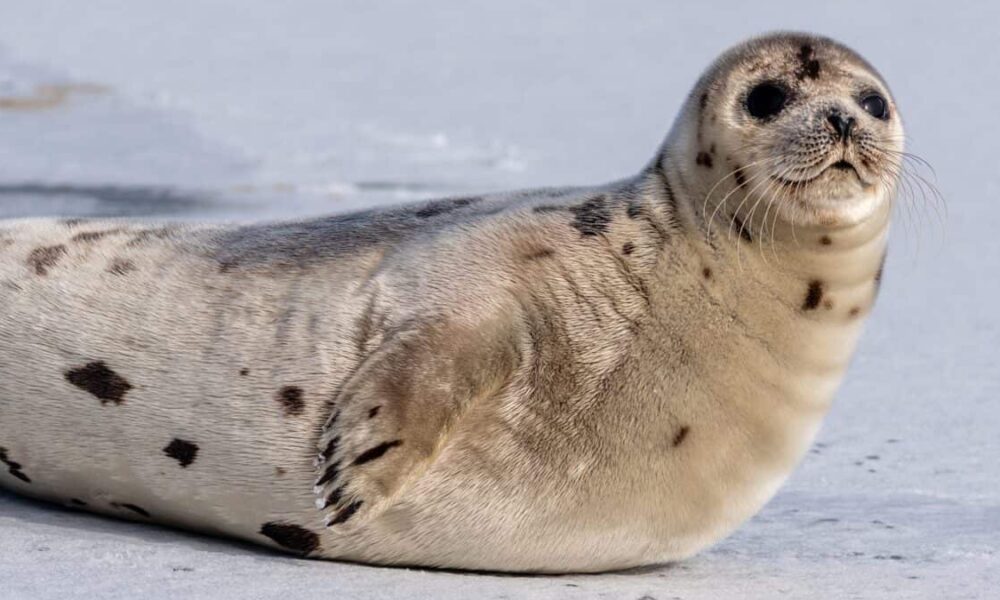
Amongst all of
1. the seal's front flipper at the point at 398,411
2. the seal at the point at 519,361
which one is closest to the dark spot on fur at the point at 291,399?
the seal at the point at 519,361

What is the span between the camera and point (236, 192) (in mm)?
8266

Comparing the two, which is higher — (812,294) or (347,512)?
(812,294)

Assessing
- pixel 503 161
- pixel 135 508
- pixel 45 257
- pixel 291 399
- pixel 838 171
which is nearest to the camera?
pixel 838 171

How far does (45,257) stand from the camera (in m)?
4.29

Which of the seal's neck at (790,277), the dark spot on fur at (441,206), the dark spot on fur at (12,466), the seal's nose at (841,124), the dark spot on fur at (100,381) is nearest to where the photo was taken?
the seal's nose at (841,124)

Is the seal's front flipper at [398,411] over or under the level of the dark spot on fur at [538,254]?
under

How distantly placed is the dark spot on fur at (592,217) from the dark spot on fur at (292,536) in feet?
2.87

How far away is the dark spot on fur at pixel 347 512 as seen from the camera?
3.50 m

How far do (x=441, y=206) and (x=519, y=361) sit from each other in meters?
0.73

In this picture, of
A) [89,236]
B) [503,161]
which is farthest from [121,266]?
[503,161]

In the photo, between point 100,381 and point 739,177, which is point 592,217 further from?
point 100,381

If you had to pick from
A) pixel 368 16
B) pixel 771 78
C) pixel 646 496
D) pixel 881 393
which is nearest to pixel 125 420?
pixel 646 496

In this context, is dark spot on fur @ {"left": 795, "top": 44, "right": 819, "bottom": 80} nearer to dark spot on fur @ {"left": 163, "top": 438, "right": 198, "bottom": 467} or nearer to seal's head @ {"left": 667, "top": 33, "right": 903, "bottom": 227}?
seal's head @ {"left": 667, "top": 33, "right": 903, "bottom": 227}

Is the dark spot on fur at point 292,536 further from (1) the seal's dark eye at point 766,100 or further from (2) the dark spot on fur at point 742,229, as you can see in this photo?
(1) the seal's dark eye at point 766,100
